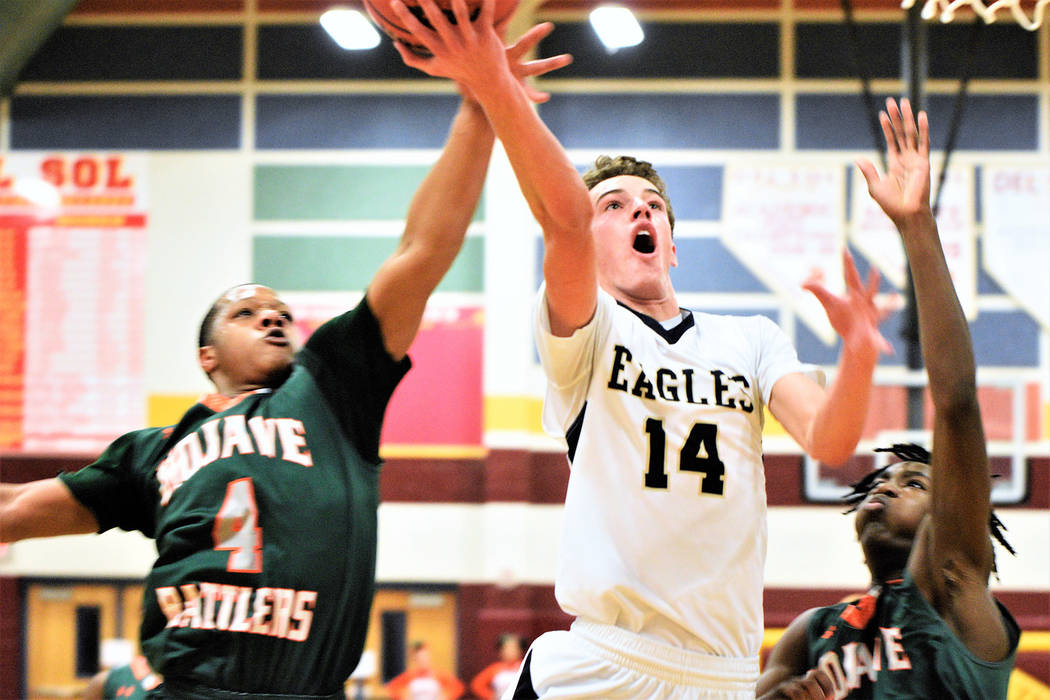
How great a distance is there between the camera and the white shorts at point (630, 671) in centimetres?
243

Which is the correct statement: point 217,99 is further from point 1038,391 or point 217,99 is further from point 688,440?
point 688,440

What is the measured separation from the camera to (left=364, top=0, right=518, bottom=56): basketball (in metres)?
2.16

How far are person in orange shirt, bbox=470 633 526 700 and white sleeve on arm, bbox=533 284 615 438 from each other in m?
6.02

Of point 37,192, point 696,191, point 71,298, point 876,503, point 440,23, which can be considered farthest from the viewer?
point 37,192

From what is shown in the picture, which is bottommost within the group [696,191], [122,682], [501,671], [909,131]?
[501,671]

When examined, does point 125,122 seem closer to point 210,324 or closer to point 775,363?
point 210,324

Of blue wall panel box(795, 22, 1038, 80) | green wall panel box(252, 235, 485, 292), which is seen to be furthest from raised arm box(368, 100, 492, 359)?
blue wall panel box(795, 22, 1038, 80)

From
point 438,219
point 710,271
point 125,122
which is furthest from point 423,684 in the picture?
point 438,219

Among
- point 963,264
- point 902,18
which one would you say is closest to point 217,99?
point 902,18

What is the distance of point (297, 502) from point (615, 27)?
23.3 feet

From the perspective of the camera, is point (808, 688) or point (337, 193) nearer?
point (808, 688)

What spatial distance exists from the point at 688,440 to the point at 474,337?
6.71 meters

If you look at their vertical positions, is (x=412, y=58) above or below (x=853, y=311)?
above

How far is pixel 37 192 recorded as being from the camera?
9.48 metres
